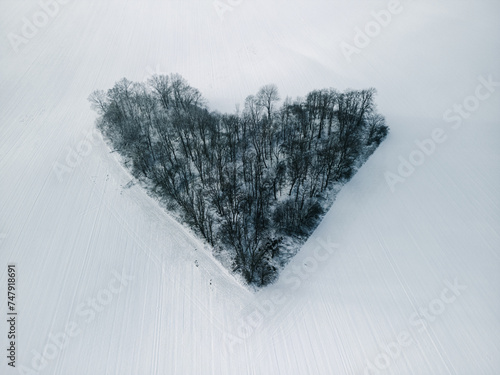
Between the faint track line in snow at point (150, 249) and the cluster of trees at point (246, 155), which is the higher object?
the cluster of trees at point (246, 155)

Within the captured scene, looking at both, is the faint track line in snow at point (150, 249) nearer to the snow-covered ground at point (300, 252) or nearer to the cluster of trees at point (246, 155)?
the snow-covered ground at point (300, 252)

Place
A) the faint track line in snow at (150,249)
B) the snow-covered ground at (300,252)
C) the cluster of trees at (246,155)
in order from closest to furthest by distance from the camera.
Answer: the snow-covered ground at (300,252) → the faint track line in snow at (150,249) → the cluster of trees at (246,155)

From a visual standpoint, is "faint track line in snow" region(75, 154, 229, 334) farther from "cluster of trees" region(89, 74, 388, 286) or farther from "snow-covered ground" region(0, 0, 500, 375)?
"cluster of trees" region(89, 74, 388, 286)

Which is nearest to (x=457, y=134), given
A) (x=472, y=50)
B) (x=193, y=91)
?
(x=472, y=50)

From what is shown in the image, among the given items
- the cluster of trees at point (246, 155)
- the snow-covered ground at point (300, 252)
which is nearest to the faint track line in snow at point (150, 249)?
the snow-covered ground at point (300, 252)

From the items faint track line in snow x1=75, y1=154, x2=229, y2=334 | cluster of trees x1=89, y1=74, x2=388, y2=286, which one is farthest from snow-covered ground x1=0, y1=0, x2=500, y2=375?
cluster of trees x1=89, y1=74, x2=388, y2=286

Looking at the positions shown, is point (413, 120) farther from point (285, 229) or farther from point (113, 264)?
point (113, 264)
